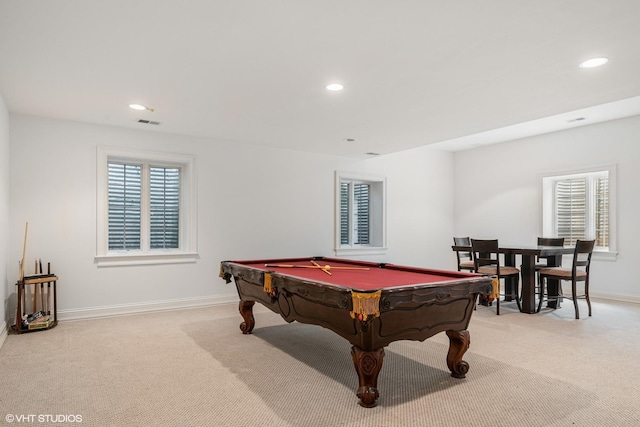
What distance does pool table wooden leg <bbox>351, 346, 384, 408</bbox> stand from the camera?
2346 millimetres

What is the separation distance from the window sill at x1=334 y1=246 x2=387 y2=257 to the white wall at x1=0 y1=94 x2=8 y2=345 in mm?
4139

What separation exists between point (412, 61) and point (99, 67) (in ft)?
7.52

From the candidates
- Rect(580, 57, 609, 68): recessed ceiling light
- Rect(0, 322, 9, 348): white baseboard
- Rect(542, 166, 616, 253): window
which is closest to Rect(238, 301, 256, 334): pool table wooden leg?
Rect(0, 322, 9, 348): white baseboard

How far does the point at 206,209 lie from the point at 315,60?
3072mm

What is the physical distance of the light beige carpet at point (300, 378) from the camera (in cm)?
225

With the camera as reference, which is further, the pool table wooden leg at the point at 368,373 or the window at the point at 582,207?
the window at the point at 582,207

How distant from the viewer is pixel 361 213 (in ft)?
23.7

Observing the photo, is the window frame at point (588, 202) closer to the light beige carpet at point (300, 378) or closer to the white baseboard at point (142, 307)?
the light beige carpet at point (300, 378)

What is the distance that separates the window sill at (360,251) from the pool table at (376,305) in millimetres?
3093

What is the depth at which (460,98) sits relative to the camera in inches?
146

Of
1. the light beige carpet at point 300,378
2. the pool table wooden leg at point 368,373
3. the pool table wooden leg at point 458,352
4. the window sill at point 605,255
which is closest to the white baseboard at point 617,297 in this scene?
the window sill at point 605,255

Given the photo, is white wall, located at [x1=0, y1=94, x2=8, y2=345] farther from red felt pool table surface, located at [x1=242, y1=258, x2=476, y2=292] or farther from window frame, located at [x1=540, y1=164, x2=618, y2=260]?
window frame, located at [x1=540, y1=164, x2=618, y2=260]

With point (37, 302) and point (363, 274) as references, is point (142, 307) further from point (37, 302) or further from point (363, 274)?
point (363, 274)

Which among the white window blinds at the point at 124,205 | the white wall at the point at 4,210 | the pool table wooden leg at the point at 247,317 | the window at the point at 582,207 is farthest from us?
the window at the point at 582,207
